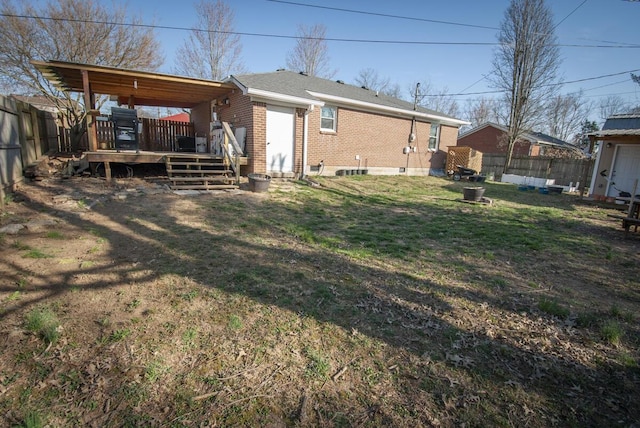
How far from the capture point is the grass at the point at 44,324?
7.92ft

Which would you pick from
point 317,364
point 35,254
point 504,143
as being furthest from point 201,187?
point 504,143

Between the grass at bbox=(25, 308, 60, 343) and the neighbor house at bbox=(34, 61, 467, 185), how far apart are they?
7.07 m

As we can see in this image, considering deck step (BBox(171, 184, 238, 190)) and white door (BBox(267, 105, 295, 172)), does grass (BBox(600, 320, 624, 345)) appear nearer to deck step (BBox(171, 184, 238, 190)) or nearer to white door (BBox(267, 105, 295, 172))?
deck step (BBox(171, 184, 238, 190))

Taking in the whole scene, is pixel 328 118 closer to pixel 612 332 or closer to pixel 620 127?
pixel 620 127

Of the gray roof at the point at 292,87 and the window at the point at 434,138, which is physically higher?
the gray roof at the point at 292,87

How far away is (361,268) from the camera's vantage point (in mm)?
4156

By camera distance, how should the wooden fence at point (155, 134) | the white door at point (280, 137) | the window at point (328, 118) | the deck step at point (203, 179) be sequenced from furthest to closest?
the window at point (328, 118) < the wooden fence at point (155, 134) < the white door at point (280, 137) < the deck step at point (203, 179)

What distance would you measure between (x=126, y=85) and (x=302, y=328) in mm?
11182

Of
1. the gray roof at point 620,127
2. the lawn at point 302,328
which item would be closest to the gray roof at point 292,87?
the lawn at point 302,328

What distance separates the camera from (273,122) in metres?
11.0

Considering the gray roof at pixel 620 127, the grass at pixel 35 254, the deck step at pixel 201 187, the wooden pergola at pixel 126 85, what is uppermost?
the wooden pergola at pixel 126 85

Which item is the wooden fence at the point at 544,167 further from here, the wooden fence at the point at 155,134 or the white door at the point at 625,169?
the wooden fence at the point at 155,134

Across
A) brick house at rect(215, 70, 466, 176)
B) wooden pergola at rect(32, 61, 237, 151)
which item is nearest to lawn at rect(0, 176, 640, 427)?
wooden pergola at rect(32, 61, 237, 151)

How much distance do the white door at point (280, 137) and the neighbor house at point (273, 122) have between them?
34 millimetres
